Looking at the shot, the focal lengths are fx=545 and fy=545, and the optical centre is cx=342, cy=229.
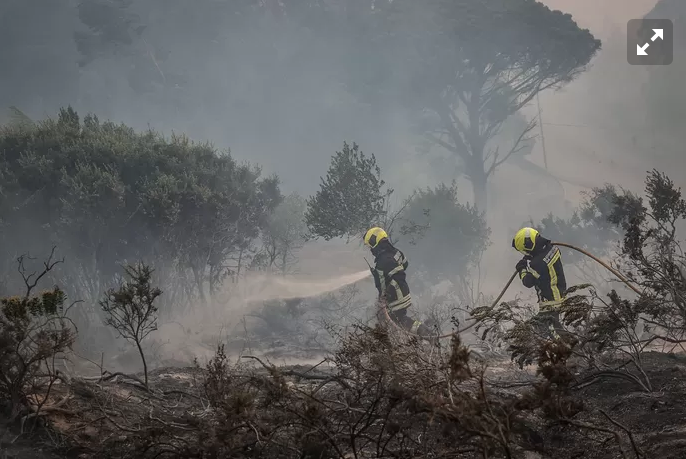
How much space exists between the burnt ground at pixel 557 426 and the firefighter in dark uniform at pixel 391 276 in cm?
352

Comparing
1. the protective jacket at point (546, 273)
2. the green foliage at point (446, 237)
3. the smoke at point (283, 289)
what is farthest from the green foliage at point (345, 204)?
the protective jacket at point (546, 273)

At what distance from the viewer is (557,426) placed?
13.9 feet

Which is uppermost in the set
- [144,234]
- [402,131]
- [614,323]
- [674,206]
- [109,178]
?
[402,131]

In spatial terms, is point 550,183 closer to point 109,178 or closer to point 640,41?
point 640,41

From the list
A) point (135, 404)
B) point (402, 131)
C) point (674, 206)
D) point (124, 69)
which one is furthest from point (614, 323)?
point (124, 69)

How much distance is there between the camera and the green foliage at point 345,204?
50.5 ft

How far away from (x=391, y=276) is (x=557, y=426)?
16.5 feet

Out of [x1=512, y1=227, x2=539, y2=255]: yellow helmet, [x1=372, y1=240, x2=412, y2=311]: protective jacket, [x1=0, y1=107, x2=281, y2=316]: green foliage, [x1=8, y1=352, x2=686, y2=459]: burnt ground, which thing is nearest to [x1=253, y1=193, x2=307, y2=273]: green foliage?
[x1=0, y1=107, x2=281, y2=316]: green foliage

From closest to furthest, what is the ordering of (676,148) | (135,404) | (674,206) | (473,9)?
(135,404) → (674,206) → (473,9) → (676,148)

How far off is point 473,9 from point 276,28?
853 inches

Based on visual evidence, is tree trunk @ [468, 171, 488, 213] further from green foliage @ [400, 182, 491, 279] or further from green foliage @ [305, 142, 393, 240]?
green foliage @ [305, 142, 393, 240]

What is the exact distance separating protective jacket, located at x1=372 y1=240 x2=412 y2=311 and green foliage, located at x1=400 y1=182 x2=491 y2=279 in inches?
547

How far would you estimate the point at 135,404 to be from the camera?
5410 millimetres

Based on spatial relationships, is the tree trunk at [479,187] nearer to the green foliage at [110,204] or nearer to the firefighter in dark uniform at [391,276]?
the green foliage at [110,204]
